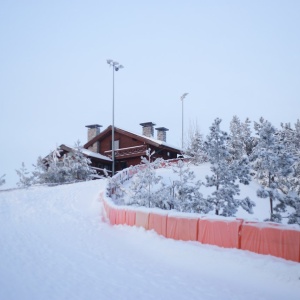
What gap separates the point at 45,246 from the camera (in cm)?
1051

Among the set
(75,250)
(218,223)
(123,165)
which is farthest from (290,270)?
(123,165)

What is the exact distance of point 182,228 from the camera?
10.7 meters

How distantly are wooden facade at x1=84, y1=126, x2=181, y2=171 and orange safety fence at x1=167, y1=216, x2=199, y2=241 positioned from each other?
2707 cm

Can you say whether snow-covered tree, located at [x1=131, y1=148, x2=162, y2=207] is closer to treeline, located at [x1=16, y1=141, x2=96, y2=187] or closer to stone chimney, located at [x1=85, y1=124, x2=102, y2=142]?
treeline, located at [x1=16, y1=141, x2=96, y2=187]

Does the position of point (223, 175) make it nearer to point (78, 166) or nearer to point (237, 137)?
point (78, 166)

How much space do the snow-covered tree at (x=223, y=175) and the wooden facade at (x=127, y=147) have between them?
2113 centimetres

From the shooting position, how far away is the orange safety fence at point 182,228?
1030 centimetres

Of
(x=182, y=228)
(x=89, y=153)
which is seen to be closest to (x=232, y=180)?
(x=182, y=228)

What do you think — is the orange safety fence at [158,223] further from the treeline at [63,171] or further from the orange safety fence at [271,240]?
the treeline at [63,171]

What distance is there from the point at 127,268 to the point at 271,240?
146 inches

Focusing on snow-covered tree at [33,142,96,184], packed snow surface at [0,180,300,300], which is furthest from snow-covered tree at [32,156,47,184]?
packed snow surface at [0,180,300,300]

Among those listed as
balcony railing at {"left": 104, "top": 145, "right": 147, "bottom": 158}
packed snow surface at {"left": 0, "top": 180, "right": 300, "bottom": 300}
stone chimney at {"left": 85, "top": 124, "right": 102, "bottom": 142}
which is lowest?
packed snow surface at {"left": 0, "top": 180, "right": 300, "bottom": 300}

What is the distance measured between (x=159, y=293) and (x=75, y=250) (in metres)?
4.44

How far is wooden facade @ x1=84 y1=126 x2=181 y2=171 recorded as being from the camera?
131 ft
